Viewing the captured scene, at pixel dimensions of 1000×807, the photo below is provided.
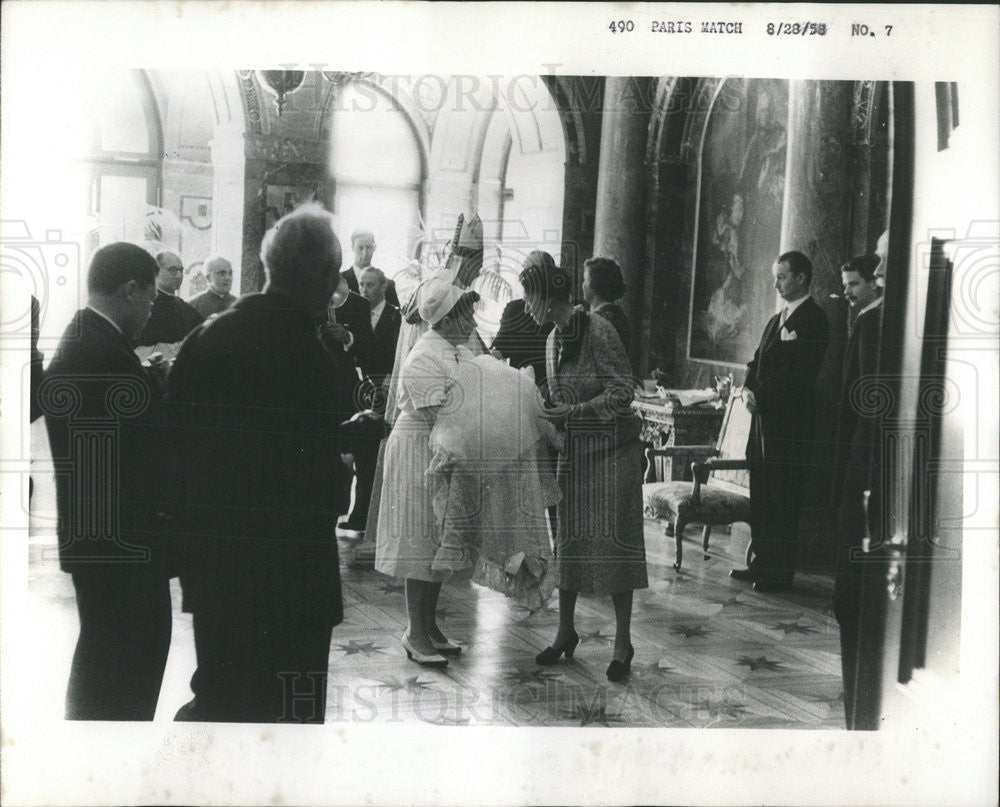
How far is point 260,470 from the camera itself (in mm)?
3996

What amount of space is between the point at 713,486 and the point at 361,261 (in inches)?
64.6

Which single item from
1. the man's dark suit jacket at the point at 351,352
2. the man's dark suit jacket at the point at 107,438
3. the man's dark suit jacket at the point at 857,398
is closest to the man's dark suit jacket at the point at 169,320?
the man's dark suit jacket at the point at 107,438

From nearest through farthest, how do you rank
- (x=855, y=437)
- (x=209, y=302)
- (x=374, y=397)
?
1. (x=209, y=302)
2. (x=374, y=397)
3. (x=855, y=437)

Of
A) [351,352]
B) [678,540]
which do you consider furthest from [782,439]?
[351,352]

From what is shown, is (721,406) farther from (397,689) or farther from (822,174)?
(397,689)

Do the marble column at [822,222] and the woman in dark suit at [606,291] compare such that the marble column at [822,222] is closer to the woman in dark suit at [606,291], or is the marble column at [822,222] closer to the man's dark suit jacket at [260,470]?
the woman in dark suit at [606,291]

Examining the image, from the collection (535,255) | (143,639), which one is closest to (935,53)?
(535,255)

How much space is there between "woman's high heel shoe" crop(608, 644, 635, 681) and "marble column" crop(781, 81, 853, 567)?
0.80 meters

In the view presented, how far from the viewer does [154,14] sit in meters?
4.02

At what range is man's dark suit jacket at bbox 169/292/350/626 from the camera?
394 cm

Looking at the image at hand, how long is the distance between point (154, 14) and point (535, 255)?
5.61 feet

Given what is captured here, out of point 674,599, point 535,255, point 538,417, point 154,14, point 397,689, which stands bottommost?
point 397,689

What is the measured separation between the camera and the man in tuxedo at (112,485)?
402 cm

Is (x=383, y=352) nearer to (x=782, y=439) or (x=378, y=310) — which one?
(x=378, y=310)
